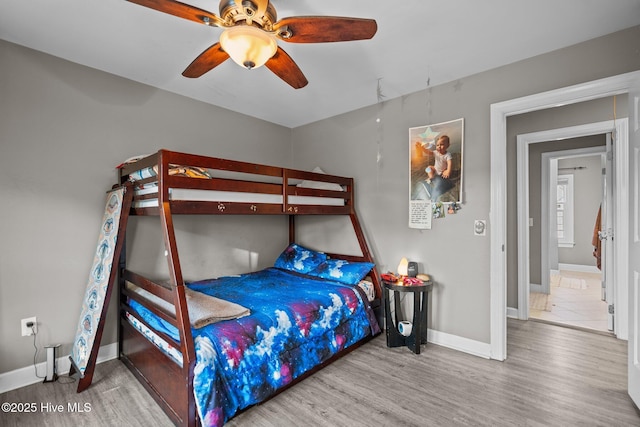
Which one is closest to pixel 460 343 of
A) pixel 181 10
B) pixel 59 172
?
pixel 181 10

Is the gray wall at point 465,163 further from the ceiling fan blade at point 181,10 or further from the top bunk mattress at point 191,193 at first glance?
the ceiling fan blade at point 181,10

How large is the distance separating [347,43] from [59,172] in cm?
235

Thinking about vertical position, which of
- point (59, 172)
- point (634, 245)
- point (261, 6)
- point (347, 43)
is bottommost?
point (634, 245)

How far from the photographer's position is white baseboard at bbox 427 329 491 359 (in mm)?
2602

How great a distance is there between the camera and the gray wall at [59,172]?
2164 millimetres

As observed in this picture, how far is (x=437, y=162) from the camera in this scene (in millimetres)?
2861

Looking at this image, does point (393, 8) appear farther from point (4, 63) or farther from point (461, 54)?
point (4, 63)

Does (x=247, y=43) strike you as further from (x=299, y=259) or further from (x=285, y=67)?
(x=299, y=259)

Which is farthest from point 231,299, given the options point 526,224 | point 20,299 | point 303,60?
point 526,224

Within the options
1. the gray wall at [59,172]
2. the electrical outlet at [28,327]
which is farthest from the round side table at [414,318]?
the electrical outlet at [28,327]

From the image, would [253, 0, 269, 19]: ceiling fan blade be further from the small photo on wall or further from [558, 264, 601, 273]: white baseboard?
[558, 264, 601, 273]: white baseboard

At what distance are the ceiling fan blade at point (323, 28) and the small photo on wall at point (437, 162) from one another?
5.17 ft

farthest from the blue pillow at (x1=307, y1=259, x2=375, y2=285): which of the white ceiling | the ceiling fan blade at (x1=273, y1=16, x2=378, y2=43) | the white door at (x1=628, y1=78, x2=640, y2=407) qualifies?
the ceiling fan blade at (x1=273, y1=16, x2=378, y2=43)

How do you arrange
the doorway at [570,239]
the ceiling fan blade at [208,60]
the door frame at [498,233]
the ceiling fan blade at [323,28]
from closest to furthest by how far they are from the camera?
1. the ceiling fan blade at [323,28]
2. the ceiling fan blade at [208,60]
3. the door frame at [498,233]
4. the doorway at [570,239]
